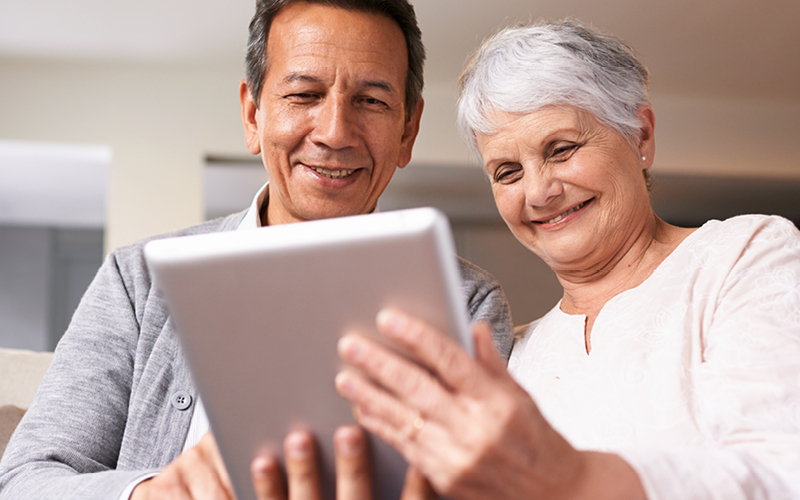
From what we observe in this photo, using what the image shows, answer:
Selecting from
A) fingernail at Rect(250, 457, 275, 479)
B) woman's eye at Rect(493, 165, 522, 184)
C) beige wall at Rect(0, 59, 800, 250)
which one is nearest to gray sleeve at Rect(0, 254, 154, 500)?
fingernail at Rect(250, 457, 275, 479)

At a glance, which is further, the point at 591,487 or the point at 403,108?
the point at 403,108

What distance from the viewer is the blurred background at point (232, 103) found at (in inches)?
158

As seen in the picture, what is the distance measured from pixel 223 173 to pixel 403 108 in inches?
151

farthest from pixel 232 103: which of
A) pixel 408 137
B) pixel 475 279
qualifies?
pixel 475 279

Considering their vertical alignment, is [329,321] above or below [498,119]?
below

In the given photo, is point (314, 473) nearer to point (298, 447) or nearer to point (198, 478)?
point (298, 447)

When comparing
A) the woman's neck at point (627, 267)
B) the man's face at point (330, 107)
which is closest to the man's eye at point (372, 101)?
the man's face at point (330, 107)

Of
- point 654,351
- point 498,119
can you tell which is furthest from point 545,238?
point 654,351

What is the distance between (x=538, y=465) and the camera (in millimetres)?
539

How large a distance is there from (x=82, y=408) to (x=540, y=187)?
89 centimetres

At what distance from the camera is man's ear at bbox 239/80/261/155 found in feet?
5.10

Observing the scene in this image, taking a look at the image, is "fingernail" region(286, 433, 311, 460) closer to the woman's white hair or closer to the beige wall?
the woman's white hair

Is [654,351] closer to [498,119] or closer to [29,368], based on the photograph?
[498,119]

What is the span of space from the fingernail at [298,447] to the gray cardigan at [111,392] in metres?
0.50
